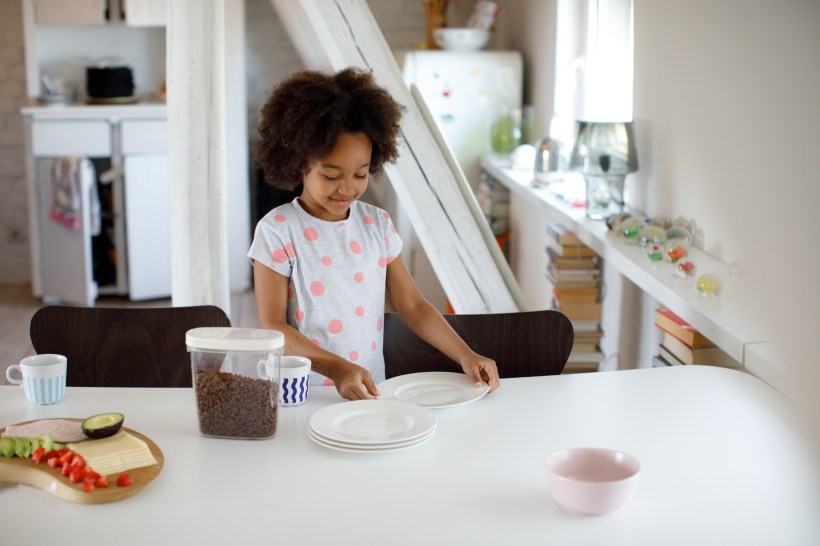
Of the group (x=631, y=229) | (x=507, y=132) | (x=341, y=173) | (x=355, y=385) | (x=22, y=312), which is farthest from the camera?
(x=22, y=312)

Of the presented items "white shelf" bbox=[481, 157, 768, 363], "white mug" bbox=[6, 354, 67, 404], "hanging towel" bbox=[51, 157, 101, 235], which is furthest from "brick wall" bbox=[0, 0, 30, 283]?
"white mug" bbox=[6, 354, 67, 404]

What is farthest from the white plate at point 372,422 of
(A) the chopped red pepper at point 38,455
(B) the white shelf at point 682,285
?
(B) the white shelf at point 682,285

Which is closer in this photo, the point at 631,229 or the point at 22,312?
the point at 631,229

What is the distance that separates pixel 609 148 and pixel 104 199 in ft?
10.2

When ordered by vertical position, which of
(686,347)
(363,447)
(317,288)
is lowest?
(686,347)

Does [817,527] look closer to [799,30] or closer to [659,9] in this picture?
[799,30]

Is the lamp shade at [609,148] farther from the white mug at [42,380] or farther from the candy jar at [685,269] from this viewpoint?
the white mug at [42,380]

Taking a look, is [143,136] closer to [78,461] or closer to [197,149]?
[197,149]

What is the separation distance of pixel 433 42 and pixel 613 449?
4.11 m

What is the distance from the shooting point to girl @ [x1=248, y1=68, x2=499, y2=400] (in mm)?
1807

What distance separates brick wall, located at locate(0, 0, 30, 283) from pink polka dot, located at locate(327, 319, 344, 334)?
4.25 m

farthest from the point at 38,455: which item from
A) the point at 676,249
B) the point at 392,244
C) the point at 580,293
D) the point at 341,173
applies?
the point at 580,293

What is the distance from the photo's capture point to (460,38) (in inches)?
193

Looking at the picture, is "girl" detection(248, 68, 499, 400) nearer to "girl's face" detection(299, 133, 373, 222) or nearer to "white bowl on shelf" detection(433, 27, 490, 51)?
"girl's face" detection(299, 133, 373, 222)
